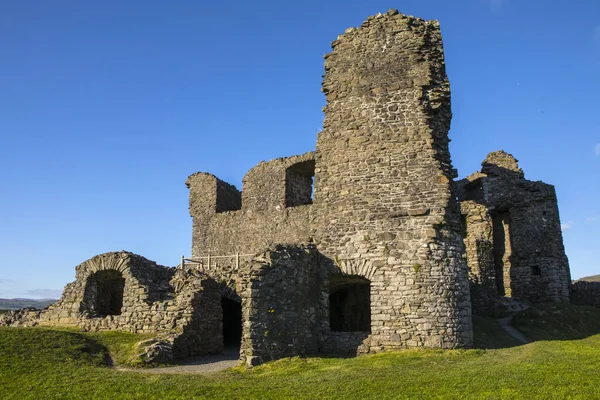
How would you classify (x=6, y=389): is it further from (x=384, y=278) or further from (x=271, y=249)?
(x=384, y=278)

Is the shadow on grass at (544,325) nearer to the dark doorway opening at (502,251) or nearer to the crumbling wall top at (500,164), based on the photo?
the dark doorway opening at (502,251)

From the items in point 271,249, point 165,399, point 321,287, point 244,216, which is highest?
point 244,216

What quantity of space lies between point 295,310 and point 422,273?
3.76m

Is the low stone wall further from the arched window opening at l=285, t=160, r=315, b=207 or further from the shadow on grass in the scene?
the arched window opening at l=285, t=160, r=315, b=207

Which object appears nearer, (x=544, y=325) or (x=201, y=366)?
(x=201, y=366)

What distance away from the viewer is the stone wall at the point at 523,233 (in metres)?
28.3

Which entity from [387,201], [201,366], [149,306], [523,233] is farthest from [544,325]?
[149,306]

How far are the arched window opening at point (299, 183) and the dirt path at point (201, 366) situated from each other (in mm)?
11036

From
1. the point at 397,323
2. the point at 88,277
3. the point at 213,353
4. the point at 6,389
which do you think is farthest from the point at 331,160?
the point at 6,389

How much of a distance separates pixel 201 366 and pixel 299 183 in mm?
14133

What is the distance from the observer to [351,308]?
62.6 ft

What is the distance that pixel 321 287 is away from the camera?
650 inches

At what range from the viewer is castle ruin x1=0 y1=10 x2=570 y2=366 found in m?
14.9

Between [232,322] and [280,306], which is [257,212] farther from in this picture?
[280,306]
